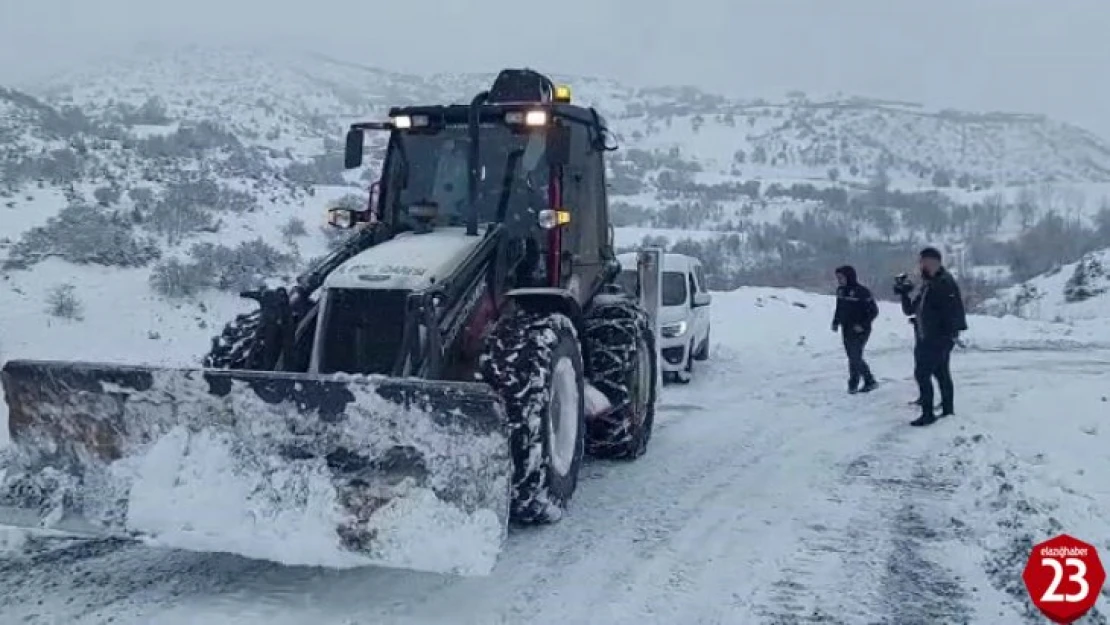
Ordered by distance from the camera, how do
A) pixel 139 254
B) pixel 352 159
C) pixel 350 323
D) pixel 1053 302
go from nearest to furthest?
pixel 350 323, pixel 352 159, pixel 139 254, pixel 1053 302

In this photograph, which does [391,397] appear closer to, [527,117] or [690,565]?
[690,565]

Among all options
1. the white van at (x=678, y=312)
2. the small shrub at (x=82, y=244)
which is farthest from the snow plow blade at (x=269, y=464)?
the small shrub at (x=82, y=244)

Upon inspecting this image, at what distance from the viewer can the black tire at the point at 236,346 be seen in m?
5.93

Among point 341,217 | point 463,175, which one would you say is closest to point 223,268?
point 341,217

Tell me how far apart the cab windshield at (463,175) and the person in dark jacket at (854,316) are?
6.10m

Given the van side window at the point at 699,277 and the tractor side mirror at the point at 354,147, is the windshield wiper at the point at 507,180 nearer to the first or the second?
the tractor side mirror at the point at 354,147

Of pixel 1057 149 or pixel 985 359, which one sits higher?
pixel 1057 149

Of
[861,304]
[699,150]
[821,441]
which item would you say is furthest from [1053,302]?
[699,150]

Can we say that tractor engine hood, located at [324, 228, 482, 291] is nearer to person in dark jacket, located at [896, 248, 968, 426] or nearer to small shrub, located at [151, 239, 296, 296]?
person in dark jacket, located at [896, 248, 968, 426]

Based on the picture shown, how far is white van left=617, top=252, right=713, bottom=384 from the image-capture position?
41.5 ft

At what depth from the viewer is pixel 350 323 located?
5809 mm

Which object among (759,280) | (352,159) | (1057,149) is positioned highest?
(1057,149)

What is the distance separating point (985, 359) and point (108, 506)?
14477mm

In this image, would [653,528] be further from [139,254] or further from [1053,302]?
[1053,302]
